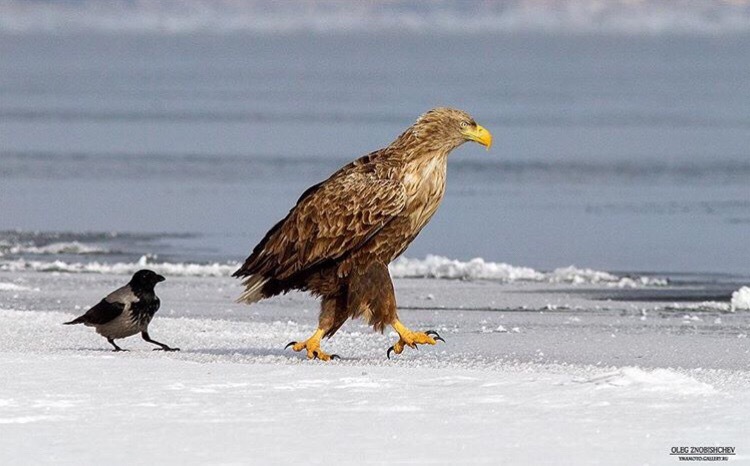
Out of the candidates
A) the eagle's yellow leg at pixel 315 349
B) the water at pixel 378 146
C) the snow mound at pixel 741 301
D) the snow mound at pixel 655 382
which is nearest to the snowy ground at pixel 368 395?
the snow mound at pixel 655 382

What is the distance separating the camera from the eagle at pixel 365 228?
8039 millimetres

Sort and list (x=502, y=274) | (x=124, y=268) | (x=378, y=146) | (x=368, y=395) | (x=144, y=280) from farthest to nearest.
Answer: (x=378, y=146) < (x=124, y=268) < (x=502, y=274) < (x=144, y=280) < (x=368, y=395)

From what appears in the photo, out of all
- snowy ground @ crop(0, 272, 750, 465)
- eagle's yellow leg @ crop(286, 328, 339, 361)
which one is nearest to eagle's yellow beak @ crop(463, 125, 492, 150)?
snowy ground @ crop(0, 272, 750, 465)

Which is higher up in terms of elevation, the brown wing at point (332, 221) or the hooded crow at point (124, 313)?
the brown wing at point (332, 221)

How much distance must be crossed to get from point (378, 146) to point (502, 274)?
15.4 metres

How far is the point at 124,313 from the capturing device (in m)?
8.45

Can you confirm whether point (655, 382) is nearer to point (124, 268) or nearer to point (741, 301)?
point (741, 301)

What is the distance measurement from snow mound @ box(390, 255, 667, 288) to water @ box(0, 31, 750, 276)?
1128 mm

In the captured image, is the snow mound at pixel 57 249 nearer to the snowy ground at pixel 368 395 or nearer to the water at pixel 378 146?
the water at pixel 378 146

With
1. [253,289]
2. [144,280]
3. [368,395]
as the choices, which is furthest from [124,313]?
[368,395]

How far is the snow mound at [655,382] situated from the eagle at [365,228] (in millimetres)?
1553

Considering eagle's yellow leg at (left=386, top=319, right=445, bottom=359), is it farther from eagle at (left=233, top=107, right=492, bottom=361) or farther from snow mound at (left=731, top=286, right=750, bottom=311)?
snow mound at (left=731, top=286, right=750, bottom=311)

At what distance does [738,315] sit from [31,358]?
4936 millimetres

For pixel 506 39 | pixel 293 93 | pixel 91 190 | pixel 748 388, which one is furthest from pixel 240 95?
pixel 506 39
